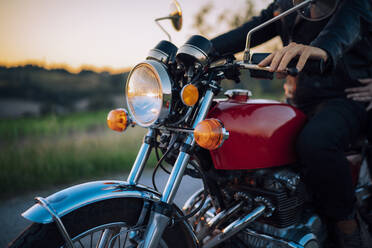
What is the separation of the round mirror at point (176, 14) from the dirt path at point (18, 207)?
6.38 feet

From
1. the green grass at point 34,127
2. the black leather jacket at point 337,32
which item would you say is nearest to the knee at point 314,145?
the black leather jacket at point 337,32

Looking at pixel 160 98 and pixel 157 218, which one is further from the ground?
pixel 160 98

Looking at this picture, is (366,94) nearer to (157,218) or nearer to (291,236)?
(291,236)

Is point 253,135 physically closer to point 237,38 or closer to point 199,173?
point 199,173

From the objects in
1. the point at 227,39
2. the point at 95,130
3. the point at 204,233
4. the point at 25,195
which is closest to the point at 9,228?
the point at 25,195

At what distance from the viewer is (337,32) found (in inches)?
50.9

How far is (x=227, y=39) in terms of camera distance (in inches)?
67.5

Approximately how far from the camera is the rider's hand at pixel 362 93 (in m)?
1.57

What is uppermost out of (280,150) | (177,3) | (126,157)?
(177,3)

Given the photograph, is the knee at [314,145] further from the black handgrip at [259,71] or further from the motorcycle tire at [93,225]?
the motorcycle tire at [93,225]

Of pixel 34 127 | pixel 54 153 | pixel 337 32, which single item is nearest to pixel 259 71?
pixel 337 32

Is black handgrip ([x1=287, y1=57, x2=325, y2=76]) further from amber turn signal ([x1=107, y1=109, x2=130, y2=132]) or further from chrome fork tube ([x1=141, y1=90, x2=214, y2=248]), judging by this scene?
amber turn signal ([x1=107, y1=109, x2=130, y2=132])

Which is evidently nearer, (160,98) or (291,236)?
(160,98)

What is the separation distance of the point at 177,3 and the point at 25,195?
2758mm
